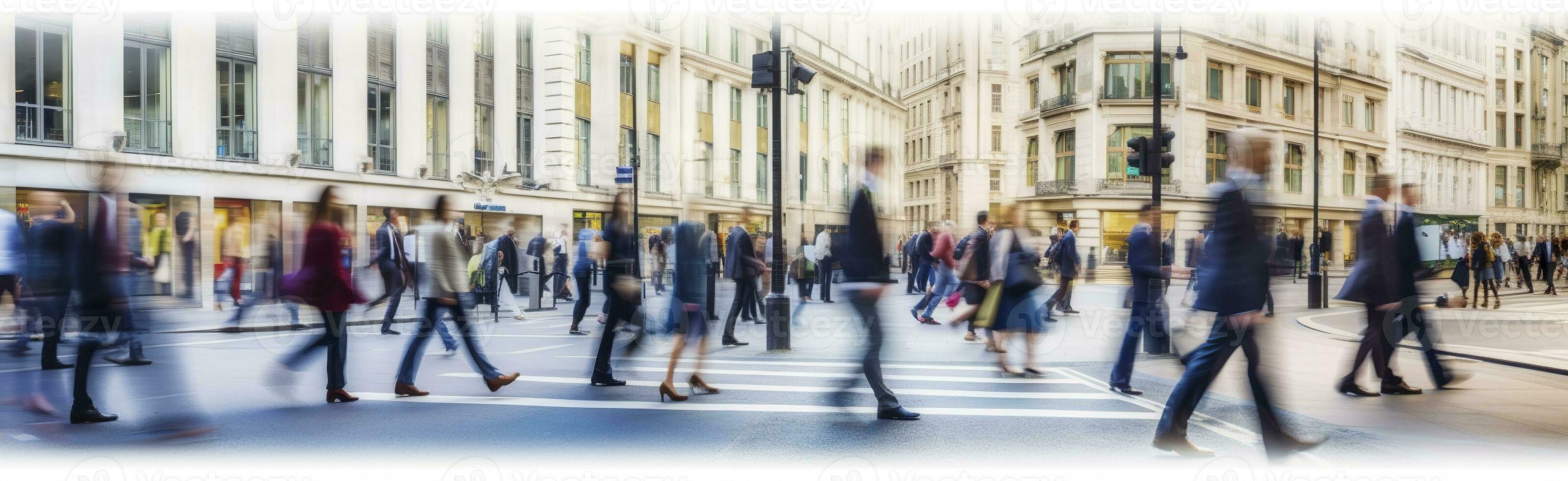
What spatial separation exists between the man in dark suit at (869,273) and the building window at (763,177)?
20417 millimetres

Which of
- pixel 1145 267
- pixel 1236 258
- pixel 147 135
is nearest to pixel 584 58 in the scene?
pixel 147 135

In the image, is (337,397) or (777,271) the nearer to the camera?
(337,397)

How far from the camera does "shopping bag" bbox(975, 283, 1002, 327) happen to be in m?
9.75

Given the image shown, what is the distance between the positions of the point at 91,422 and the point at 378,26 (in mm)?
18127

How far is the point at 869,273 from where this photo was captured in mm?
6215

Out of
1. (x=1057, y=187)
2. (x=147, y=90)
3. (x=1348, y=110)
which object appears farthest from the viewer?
(x=1057, y=187)

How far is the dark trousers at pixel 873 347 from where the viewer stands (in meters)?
6.18

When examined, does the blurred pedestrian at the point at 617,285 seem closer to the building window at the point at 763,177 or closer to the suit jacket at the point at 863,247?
the suit jacket at the point at 863,247

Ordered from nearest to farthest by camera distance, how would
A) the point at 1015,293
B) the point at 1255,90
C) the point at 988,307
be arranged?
the point at 1015,293
the point at 988,307
the point at 1255,90

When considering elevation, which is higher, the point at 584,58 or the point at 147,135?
the point at 584,58

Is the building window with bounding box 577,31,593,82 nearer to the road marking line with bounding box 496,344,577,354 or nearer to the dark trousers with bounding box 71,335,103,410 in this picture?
the road marking line with bounding box 496,344,577,354

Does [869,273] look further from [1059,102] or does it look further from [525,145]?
[1059,102]

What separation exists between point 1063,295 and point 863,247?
31.8 ft

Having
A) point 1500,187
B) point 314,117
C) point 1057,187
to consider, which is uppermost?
point 314,117
